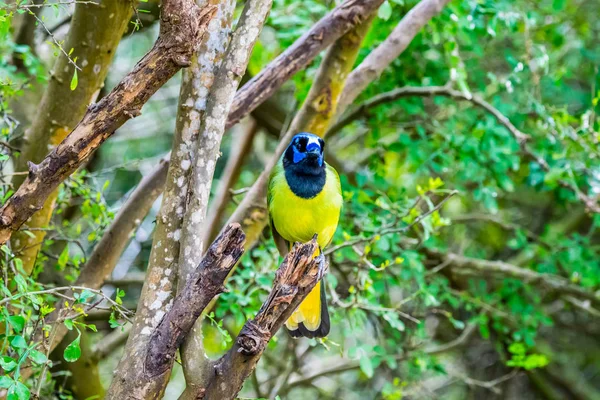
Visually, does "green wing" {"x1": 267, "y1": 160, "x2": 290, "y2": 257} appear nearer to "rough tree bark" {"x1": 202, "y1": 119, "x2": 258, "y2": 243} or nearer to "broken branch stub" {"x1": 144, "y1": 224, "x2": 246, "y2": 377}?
"rough tree bark" {"x1": 202, "y1": 119, "x2": 258, "y2": 243}

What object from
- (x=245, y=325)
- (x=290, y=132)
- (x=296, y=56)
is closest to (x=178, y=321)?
(x=245, y=325)

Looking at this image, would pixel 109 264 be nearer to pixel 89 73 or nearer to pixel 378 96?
pixel 89 73

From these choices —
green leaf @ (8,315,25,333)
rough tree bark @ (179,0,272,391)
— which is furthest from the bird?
green leaf @ (8,315,25,333)

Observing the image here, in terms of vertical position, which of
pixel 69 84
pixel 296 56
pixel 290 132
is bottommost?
pixel 290 132

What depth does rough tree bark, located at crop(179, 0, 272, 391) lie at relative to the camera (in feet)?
7.37

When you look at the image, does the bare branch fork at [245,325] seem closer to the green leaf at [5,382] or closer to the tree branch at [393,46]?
the green leaf at [5,382]

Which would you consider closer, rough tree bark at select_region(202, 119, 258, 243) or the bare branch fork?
the bare branch fork

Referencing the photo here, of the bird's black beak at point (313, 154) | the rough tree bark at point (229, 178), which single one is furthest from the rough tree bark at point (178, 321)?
the rough tree bark at point (229, 178)

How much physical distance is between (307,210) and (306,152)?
27 centimetres

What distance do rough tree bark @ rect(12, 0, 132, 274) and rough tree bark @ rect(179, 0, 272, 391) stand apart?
64 centimetres

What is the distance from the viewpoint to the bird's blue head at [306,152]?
3.20 m

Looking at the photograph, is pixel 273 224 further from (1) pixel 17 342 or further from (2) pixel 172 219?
(1) pixel 17 342

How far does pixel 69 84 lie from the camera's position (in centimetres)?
309

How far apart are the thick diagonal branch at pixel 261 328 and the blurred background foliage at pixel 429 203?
24.5 inches
